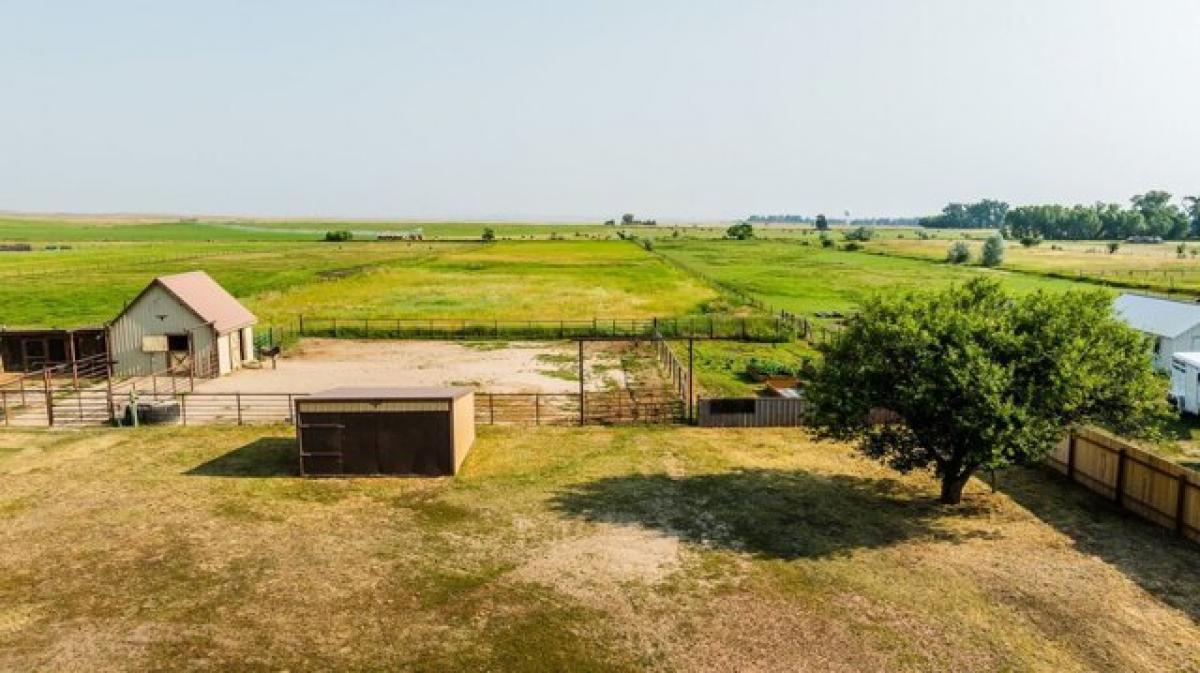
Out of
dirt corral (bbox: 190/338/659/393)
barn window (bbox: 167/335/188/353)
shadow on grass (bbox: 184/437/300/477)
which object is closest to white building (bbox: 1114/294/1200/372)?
dirt corral (bbox: 190/338/659/393)

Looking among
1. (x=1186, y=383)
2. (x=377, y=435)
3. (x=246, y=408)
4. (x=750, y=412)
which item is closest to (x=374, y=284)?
(x=246, y=408)

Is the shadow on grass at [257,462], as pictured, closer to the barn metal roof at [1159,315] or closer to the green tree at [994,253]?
the barn metal roof at [1159,315]

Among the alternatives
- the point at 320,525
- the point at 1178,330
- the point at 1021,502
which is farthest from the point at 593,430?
the point at 1178,330

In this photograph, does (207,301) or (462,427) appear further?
(207,301)

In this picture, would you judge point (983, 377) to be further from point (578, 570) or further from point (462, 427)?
point (462, 427)

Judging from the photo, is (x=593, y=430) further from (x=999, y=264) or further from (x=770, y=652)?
(x=999, y=264)

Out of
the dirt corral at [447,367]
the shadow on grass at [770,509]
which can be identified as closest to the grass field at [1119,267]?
the dirt corral at [447,367]

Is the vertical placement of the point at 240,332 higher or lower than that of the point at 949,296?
lower
